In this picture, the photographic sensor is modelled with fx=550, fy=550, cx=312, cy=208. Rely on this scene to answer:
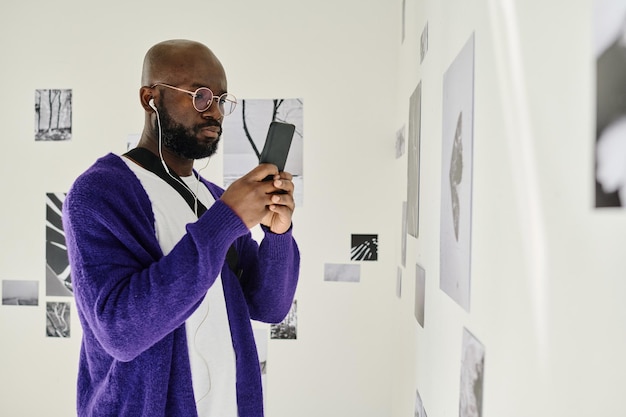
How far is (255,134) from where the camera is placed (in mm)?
2271

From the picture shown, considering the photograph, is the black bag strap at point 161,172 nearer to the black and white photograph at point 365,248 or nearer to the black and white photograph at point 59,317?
the black and white photograph at point 365,248

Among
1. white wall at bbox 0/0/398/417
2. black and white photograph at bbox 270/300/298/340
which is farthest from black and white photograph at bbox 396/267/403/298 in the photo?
black and white photograph at bbox 270/300/298/340

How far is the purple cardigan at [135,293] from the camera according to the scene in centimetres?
90

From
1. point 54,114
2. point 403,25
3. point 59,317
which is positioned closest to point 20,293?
point 59,317

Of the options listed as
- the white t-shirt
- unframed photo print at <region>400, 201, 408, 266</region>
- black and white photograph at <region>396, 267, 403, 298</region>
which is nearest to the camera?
the white t-shirt

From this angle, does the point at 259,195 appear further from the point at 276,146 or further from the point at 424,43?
the point at 424,43

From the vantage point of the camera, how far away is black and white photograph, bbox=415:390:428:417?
1.27 metres

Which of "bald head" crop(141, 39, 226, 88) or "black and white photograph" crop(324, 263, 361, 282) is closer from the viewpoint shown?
"bald head" crop(141, 39, 226, 88)

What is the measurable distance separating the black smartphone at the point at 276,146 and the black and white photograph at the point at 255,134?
3.65 ft

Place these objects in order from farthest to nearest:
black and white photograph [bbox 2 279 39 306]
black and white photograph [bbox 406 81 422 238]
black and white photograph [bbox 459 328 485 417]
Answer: black and white photograph [bbox 2 279 39 306] → black and white photograph [bbox 406 81 422 238] → black and white photograph [bbox 459 328 485 417]

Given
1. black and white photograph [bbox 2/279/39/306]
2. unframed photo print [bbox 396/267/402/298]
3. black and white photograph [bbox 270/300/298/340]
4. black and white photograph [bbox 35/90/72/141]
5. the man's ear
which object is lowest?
black and white photograph [bbox 270/300/298/340]

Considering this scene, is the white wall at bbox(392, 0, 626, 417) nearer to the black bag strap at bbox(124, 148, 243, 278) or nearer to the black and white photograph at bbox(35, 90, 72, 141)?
the black bag strap at bbox(124, 148, 243, 278)

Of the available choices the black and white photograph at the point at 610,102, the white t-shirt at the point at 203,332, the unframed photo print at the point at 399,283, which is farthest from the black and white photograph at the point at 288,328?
the black and white photograph at the point at 610,102

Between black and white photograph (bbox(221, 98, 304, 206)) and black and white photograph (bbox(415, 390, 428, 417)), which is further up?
black and white photograph (bbox(221, 98, 304, 206))
